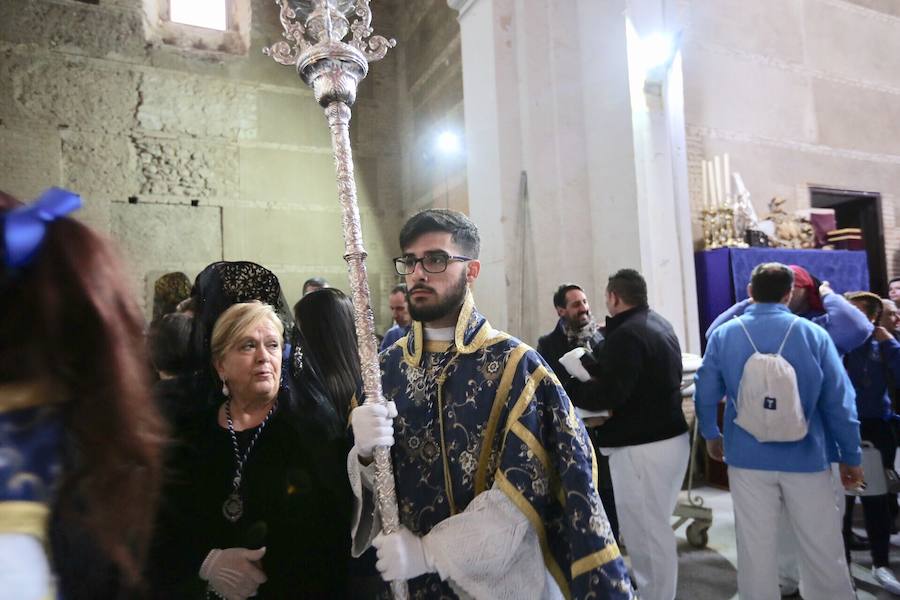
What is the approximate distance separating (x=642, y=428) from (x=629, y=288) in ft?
2.80

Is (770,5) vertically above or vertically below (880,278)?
above

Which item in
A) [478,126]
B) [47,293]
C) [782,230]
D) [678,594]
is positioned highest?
[478,126]

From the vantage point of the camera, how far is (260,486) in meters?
1.77

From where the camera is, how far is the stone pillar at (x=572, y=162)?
17.2 ft

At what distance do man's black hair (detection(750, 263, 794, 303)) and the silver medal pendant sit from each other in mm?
2900

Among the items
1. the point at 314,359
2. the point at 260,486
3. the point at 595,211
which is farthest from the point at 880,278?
the point at 260,486

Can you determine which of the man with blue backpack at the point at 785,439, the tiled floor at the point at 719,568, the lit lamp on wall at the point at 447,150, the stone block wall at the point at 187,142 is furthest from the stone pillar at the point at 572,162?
the stone block wall at the point at 187,142

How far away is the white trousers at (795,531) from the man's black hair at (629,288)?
3.66 ft

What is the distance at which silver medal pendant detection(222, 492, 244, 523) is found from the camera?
5.72 feet

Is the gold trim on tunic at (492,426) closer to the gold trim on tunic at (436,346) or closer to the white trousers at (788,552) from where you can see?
the gold trim on tunic at (436,346)

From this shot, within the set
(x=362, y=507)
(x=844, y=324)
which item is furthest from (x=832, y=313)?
(x=362, y=507)

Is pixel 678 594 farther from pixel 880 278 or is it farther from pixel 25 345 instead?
pixel 880 278

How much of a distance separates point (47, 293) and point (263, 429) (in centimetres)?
116

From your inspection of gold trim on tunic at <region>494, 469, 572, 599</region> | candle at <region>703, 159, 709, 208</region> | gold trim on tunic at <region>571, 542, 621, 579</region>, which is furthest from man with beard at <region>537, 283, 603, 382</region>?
candle at <region>703, 159, 709, 208</region>
